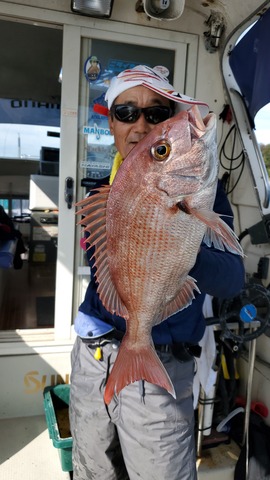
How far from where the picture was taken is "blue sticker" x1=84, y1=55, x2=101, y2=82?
2.96 metres

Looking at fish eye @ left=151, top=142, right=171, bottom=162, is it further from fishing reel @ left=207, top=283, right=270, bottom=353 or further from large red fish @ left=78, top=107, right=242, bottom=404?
fishing reel @ left=207, top=283, right=270, bottom=353

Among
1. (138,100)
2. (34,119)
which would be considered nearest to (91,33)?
(138,100)

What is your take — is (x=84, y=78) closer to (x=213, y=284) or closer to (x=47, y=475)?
(x=213, y=284)

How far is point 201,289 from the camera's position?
1245 mm

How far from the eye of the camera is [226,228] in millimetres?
960

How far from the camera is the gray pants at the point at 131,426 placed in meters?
1.44

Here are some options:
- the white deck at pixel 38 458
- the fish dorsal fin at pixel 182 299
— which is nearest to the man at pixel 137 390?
the fish dorsal fin at pixel 182 299

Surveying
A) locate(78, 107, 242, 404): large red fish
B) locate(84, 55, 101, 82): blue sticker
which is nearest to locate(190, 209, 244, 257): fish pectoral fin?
locate(78, 107, 242, 404): large red fish

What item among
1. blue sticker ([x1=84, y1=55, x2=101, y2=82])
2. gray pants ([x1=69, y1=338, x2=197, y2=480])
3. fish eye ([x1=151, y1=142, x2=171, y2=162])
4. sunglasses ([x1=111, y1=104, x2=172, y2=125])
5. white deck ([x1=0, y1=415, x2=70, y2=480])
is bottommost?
white deck ([x1=0, y1=415, x2=70, y2=480])

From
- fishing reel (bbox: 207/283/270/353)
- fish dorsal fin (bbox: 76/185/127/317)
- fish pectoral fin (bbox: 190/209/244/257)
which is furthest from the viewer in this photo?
fishing reel (bbox: 207/283/270/353)

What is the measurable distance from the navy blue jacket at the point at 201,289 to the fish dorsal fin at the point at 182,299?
0.03 meters

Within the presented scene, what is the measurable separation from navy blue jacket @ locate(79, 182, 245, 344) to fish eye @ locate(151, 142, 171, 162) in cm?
34

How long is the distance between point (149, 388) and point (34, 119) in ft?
22.5

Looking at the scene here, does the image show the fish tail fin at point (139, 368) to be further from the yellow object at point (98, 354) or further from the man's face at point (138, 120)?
the man's face at point (138, 120)
